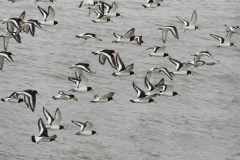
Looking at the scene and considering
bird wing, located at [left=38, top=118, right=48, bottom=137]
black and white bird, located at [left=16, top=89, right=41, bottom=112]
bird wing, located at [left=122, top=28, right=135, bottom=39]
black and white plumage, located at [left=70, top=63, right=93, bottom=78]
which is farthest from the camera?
bird wing, located at [left=122, top=28, right=135, bottom=39]

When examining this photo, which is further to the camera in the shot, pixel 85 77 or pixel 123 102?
pixel 123 102

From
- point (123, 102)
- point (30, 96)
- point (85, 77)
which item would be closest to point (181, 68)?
point (123, 102)

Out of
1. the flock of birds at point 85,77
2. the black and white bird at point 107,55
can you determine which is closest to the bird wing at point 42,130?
the flock of birds at point 85,77

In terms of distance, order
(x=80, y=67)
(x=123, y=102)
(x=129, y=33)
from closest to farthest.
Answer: (x=80, y=67) → (x=129, y=33) → (x=123, y=102)

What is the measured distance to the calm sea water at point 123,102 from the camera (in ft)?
43.2

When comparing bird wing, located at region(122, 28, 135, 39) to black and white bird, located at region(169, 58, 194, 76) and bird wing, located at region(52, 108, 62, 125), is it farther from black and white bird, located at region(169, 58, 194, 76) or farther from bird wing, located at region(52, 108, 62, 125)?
bird wing, located at region(52, 108, 62, 125)

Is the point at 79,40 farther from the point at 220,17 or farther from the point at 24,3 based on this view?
the point at 220,17

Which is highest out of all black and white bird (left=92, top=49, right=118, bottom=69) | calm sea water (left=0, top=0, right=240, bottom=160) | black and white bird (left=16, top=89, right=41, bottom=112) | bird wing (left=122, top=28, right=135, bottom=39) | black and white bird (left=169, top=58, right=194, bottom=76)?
bird wing (left=122, top=28, right=135, bottom=39)

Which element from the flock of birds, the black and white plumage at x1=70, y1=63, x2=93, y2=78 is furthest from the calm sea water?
the black and white plumage at x1=70, y1=63, x2=93, y2=78

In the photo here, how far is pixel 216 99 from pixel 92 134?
19.4 feet

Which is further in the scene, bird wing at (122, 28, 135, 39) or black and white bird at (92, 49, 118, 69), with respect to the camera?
bird wing at (122, 28, 135, 39)

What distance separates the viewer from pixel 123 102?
15.8 m

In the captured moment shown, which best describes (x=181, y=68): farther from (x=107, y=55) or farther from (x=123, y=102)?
(x=107, y=55)

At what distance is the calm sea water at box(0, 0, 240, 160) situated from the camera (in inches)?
518
